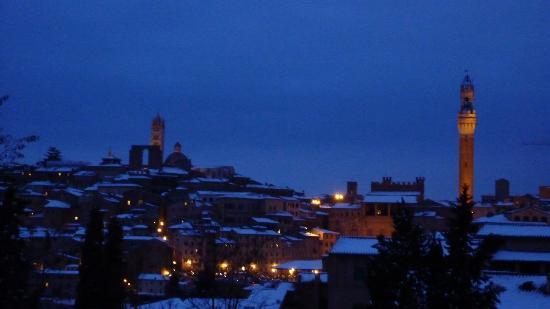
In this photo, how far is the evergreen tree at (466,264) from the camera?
9.56 metres

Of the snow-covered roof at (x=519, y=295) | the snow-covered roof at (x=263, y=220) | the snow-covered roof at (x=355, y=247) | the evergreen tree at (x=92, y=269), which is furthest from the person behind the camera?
the snow-covered roof at (x=263, y=220)

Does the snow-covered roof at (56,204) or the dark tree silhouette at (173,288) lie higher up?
the snow-covered roof at (56,204)

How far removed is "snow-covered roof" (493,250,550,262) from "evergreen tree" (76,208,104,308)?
1224 cm

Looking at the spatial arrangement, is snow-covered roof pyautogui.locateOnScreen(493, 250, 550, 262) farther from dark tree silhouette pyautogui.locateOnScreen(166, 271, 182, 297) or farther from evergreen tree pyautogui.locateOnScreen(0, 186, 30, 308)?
evergreen tree pyautogui.locateOnScreen(0, 186, 30, 308)

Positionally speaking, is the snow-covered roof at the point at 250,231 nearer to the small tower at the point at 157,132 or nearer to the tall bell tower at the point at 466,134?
the tall bell tower at the point at 466,134

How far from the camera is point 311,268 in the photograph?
43.7 meters

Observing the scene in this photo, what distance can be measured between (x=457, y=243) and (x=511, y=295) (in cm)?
884

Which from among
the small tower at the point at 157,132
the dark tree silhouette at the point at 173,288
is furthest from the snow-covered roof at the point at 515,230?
the small tower at the point at 157,132

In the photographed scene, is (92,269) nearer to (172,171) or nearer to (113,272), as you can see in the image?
(113,272)

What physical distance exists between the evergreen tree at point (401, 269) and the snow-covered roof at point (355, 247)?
12.8 metres

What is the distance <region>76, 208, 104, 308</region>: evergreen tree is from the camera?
15922 millimetres

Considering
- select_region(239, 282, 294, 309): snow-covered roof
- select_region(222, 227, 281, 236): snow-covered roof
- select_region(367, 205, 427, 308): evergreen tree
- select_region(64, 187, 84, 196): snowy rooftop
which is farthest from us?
select_region(64, 187, 84, 196): snowy rooftop

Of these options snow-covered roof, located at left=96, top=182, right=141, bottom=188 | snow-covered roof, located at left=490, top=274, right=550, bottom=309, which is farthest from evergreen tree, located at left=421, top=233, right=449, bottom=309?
snow-covered roof, located at left=96, top=182, right=141, bottom=188

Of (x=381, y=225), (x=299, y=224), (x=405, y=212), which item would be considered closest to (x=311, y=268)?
(x=381, y=225)
